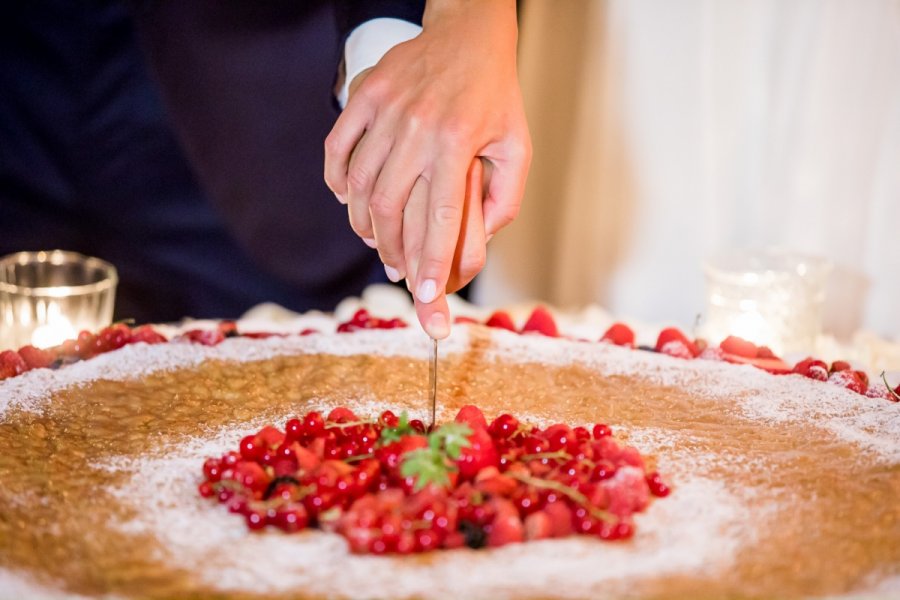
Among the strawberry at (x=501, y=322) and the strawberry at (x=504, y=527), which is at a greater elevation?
the strawberry at (x=504, y=527)

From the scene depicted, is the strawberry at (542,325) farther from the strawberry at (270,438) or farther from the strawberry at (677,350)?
the strawberry at (270,438)

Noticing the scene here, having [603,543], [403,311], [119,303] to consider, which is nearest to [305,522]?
[603,543]

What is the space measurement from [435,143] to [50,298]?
91 centimetres

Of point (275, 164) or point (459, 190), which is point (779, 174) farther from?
point (459, 190)

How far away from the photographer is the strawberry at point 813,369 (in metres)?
1.47

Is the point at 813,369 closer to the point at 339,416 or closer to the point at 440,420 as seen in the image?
the point at 440,420

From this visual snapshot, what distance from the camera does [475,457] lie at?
1.06 metres

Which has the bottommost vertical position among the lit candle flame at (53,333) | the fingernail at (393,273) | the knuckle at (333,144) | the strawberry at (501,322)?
the lit candle flame at (53,333)

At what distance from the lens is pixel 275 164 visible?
253 cm

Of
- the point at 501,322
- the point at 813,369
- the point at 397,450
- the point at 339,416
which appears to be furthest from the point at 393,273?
the point at 813,369

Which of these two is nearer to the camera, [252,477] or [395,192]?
[252,477]

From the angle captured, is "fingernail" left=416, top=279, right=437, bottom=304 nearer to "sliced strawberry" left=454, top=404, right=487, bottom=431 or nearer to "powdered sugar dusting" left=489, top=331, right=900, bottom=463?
"sliced strawberry" left=454, top=404, right=487, bottom=431

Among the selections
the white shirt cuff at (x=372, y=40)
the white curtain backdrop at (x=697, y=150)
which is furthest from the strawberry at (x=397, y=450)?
the white curtain backdrop at (x=697, y=150)

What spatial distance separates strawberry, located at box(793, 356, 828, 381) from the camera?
1.47 metres
